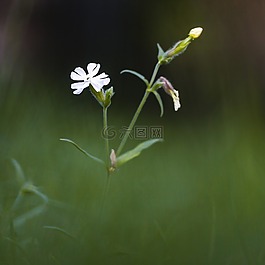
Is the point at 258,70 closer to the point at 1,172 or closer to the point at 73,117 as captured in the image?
the point at 73,117

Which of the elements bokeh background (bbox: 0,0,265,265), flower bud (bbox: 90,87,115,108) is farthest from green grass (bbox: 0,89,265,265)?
flower bud (bbox: 90,87,115,108)

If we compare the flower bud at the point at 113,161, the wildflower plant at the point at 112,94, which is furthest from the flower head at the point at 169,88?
the flower bud at the point at 113,161

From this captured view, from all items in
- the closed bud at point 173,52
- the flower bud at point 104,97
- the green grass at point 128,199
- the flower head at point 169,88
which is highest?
the closed bud at point 173,52

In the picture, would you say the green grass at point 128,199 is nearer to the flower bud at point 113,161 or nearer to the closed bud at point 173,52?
the flower bud at point 113,161

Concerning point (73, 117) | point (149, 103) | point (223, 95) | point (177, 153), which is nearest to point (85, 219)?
point (73, 117)

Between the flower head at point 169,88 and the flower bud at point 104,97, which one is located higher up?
the flower head at point 169,88

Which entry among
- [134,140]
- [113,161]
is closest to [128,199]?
[113,161]

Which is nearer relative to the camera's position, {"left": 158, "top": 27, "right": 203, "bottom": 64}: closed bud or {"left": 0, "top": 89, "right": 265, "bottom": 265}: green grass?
{"left": 0, "top": 89, "right": 265, "bottom": 265}: green grass

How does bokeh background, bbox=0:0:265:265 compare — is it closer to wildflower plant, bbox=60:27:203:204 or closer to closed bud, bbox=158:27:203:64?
wildflower plant, bbox=60:27:203:204
